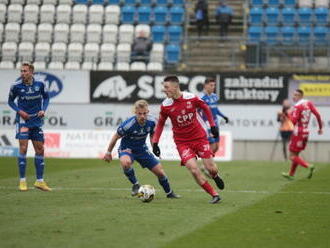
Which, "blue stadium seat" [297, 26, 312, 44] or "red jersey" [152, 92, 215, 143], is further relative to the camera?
"blue stadium seat" [297, 26, 312, 44]

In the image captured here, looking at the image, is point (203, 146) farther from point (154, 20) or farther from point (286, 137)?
point (154, 20)

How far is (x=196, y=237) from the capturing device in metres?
→ 10.5

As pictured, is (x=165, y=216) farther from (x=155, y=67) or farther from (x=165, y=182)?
(x=155, y=67)

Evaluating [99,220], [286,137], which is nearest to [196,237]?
[99,220]

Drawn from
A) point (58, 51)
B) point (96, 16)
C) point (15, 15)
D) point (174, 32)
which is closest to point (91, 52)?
point (58, 51)

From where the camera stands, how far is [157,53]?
35.4 meters

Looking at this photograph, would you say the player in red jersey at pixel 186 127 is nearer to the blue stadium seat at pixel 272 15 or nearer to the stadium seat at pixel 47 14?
the blue stadium seat at pixel 272 15

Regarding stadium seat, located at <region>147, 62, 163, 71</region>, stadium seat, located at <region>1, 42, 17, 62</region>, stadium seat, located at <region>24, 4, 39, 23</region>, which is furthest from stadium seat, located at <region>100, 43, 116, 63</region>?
stadium seat, located at <region>24, 4, 39, 23</region>

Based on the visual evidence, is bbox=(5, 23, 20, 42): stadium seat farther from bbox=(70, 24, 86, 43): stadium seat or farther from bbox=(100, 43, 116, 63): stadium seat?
bbox=(100, 43, 116, 63): stadium seat

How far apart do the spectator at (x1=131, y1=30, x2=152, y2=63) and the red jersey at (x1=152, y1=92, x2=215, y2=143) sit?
20.2m

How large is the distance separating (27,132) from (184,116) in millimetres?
3961

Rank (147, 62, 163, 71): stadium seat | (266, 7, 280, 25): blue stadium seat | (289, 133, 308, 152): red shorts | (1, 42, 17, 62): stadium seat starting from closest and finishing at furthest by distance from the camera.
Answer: (289, 133, 308, 152): red shorts < (147, 62, 163, 71): stadium seat < (1, 42, 17, 62): stadium seat < (266, 7, 280, 25): blue stadium seat

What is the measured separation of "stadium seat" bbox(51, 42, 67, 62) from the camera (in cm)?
3557

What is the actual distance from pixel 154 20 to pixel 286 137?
7.82 meters
